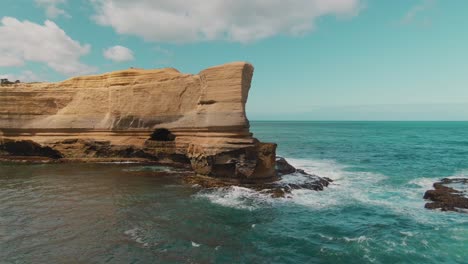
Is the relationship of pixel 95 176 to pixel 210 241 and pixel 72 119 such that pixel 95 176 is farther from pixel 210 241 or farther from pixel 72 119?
pixel 210 241

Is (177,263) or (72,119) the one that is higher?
(72,119)

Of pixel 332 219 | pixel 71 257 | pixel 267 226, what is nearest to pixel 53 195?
pixel 71 257

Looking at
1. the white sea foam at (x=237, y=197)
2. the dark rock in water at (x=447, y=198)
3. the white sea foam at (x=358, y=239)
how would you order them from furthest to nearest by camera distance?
the dark rock in water at (x=447, y=198)
the white sea foam at (x=237, y=197)
the white sea foam at (x=358, y=239)

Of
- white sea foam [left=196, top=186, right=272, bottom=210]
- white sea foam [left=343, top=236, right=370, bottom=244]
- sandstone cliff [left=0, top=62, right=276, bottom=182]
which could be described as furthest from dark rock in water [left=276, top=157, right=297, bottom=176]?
white sea foam [left=343, top=236, right=370, bottom=244]

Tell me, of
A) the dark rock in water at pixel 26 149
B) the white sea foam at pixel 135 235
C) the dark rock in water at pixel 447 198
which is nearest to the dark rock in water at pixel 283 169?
the dark rock in water at pixel 447 198

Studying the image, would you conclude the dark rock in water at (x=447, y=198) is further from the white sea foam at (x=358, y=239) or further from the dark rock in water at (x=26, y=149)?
the dark rock in water at (x=26, y=149)

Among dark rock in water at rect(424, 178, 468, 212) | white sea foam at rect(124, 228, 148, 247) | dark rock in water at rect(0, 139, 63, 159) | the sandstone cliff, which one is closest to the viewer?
white sea foam at rect(124, 228, 148, 247)

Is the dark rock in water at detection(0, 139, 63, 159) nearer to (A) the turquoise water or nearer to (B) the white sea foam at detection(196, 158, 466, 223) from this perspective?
(A) the turquoise water
